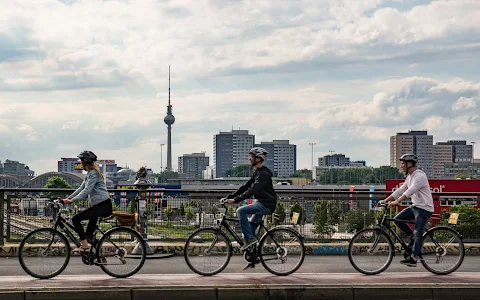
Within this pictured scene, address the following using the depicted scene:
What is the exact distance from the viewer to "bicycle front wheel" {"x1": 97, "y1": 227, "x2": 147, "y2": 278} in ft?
36.6

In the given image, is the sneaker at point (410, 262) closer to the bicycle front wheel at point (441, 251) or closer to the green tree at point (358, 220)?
the bicycle front wheel at point (441, 251)

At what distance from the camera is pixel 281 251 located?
11555 millimetres

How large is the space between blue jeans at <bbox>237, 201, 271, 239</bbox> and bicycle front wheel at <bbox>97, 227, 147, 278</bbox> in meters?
1.49

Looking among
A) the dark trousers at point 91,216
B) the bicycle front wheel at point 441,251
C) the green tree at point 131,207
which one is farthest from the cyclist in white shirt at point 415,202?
the green tree at point 131,207

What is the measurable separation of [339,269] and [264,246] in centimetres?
166

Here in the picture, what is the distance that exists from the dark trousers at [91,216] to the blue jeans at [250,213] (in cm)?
193

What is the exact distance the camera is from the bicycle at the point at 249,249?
1145cm

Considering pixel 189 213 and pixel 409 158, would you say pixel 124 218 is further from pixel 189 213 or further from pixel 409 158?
pixel 409 158

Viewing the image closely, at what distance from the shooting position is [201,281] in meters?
10.7

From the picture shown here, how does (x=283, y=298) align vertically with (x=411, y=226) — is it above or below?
below

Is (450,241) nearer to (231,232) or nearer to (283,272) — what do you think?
(283,272)

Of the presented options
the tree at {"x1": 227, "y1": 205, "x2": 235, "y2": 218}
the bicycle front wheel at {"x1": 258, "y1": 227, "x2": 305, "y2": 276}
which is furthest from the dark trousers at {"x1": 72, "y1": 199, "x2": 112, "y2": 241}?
the bicycle front wheel at {"x1": 258, "y1": 227, "x2": 305, "y2": 276}

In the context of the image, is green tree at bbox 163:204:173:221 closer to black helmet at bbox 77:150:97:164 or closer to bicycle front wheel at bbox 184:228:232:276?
bicycle front wheel at bbox 184:228:232:276

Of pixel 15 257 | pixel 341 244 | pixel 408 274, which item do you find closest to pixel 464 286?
pixel 408 274
